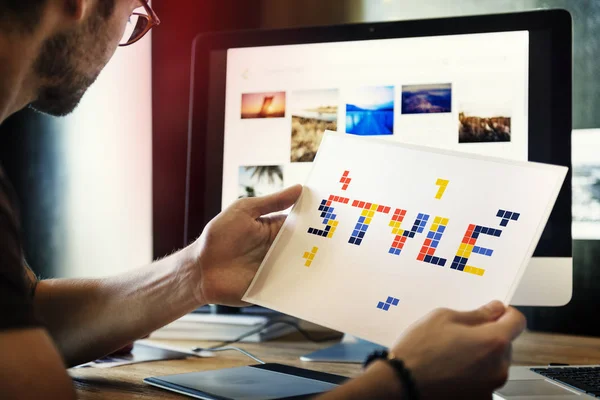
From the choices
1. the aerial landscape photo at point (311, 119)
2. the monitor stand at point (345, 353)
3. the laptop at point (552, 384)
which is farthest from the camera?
the aerial landscape photo at point (311, 119)

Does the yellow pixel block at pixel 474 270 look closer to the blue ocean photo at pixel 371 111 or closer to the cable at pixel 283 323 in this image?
the blue ocean photo at pixel 371 111

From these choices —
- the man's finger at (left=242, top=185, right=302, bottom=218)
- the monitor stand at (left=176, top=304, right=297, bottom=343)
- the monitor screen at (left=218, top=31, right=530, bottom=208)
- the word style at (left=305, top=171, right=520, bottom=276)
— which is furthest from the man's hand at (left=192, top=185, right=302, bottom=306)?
the monitor stand at (left=176, top=304, right=297, bottom=343)

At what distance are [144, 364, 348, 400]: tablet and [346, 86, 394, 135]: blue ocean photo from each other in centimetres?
46

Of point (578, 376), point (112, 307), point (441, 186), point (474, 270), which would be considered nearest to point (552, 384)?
point (578, 376)

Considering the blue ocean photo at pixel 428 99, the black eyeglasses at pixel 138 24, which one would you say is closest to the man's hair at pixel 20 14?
the black eyeglasses at pixel 138 24

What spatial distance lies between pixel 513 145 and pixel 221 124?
539mm

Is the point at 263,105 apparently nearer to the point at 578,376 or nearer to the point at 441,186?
the point at 441,186

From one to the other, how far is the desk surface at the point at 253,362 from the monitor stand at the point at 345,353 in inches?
1.0

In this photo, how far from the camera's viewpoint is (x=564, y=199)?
44.6 inches

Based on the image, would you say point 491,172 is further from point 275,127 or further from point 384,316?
point 275,127

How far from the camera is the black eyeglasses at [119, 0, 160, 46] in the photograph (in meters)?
1.01

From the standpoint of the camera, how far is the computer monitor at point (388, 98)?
113 centimetres

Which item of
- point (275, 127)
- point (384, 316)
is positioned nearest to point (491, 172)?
point (384, 316)

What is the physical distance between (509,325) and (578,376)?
21cm
